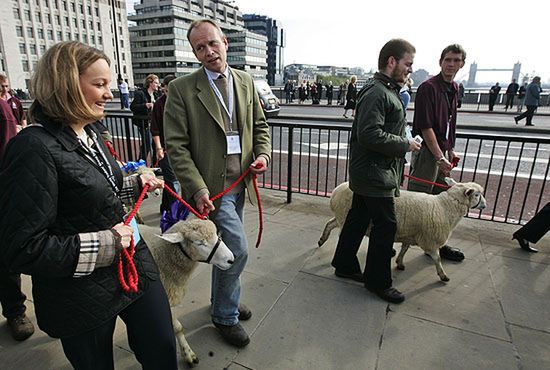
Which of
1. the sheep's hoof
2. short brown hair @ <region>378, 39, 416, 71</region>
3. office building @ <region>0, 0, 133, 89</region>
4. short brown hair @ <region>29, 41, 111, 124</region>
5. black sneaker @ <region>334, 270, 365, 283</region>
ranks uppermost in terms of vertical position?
office building @ <region>0, 0, 133, 89</region>

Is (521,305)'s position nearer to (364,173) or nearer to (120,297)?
(364,173)

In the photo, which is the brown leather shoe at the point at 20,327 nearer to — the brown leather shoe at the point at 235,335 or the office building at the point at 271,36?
the brown leather shoe at the point at 235,335

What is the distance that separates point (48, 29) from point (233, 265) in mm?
98098

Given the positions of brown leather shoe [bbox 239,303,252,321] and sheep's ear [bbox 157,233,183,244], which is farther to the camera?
brown leather shoe [bbox 239,303,252,321]

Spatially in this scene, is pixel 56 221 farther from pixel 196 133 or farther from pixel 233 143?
pixel 233 143

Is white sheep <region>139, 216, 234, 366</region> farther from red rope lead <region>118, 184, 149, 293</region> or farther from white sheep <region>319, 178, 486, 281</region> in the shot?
white sheep <region>319, 178, 486, 281</region>

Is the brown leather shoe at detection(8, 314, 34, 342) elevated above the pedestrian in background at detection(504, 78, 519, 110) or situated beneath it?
situated beneath

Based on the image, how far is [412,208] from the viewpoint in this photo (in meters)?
3.62

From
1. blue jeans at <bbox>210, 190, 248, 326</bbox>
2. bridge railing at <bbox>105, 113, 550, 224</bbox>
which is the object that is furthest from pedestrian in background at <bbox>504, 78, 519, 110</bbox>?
blue jeans at <bbox>210, 190, 248, 326</bbox>

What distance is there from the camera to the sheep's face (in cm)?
231

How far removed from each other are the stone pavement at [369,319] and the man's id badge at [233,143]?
1529 millimetres

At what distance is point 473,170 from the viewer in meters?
8.48

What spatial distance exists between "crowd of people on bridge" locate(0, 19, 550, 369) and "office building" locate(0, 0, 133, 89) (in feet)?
207

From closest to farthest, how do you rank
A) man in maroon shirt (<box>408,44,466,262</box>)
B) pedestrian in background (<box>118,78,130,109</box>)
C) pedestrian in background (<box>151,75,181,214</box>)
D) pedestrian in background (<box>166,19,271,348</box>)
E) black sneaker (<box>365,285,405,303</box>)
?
pedestrian in background (<box>166,19,271,348</box>) → black sneaker (<box>365,285,405,303</box>) → man in maroon shirt (<box>408,44,466,262</box>) → pedestrian in background (<box>151,75,181,214</box>) → pedestrian in background (<box>118,78,130,109</box>)
